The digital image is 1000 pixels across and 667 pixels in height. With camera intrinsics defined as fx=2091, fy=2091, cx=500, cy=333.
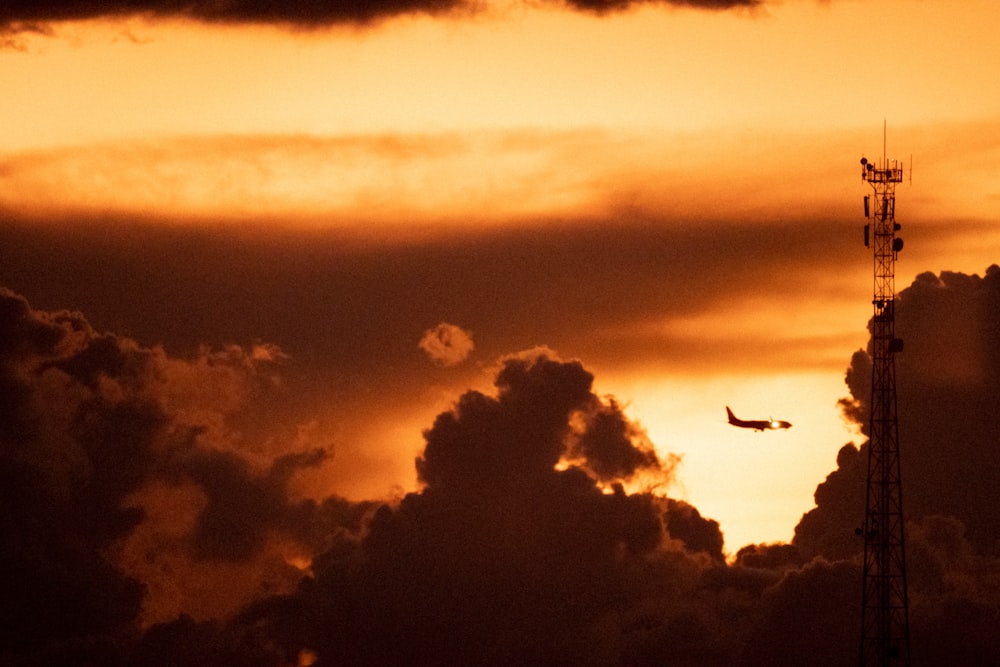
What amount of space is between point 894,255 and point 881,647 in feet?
113

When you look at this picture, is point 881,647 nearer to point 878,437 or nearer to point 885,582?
point 885,582

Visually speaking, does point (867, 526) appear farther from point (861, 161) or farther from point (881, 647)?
point (861, 161)

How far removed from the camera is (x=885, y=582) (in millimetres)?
182750

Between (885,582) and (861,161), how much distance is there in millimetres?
36798

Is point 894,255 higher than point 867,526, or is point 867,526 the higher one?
point 894,255

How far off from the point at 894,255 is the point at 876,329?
6817 mm

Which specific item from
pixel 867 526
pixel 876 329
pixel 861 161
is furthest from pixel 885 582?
pixel 861 161

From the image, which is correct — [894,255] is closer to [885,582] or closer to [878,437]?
[878,437]

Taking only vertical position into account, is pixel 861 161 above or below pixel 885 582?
above

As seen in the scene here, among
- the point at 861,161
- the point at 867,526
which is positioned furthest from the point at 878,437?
the point at 861,161

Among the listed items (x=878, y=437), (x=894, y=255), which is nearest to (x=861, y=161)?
(x=894, y=255)

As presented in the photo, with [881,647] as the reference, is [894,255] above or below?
above

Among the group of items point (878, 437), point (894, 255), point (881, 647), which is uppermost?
point (894, 255)

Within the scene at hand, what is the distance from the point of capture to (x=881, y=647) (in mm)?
183250
